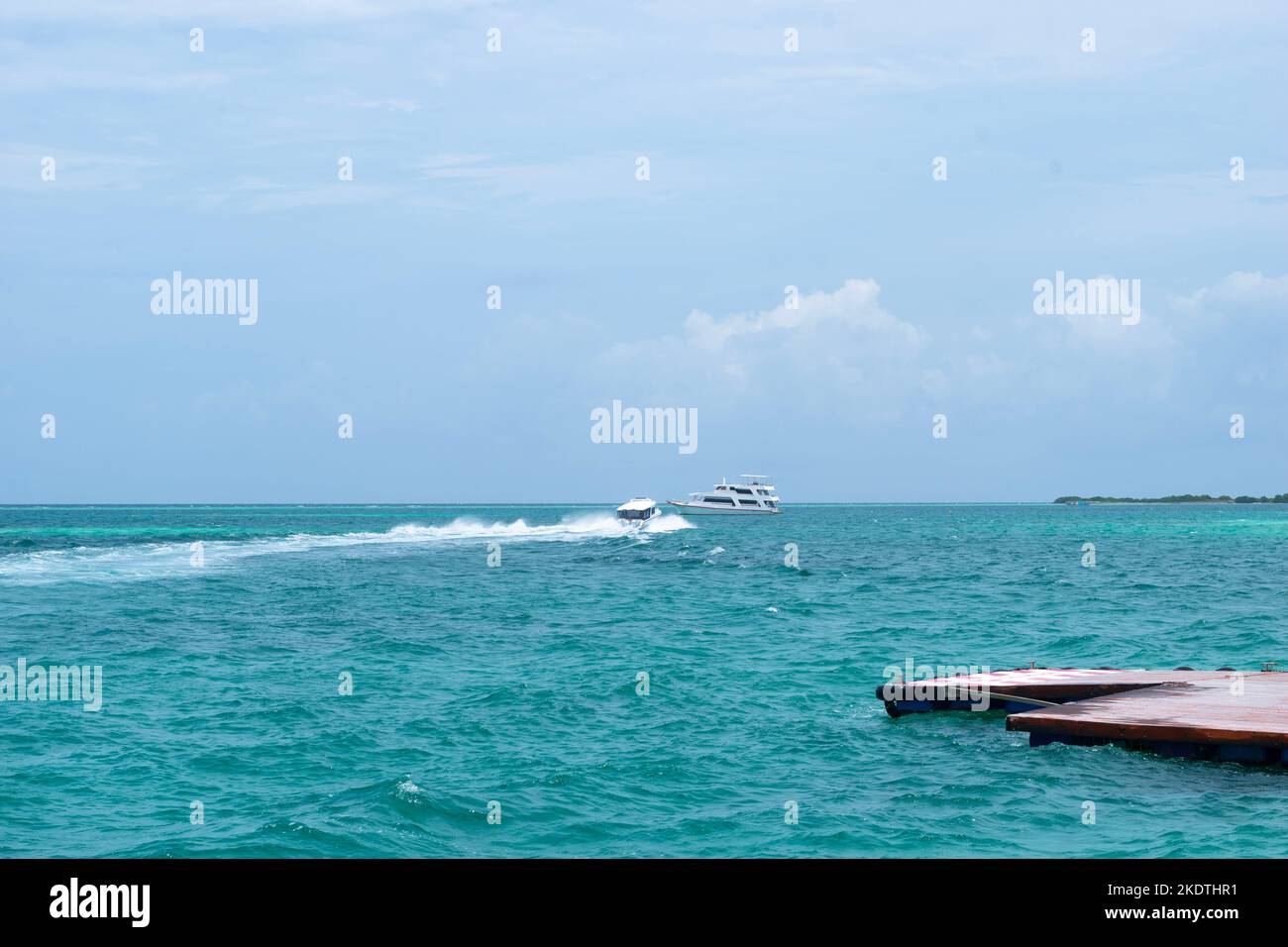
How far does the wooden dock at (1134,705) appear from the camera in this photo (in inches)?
751

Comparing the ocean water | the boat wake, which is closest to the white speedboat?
the boat wake

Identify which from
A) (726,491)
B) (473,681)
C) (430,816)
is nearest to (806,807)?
(430,816)

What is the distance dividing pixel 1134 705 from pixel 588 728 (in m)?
10.4

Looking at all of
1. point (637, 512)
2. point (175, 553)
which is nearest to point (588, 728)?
point (175, 553)

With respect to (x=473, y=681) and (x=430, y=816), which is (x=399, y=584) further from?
(x=430, y=816)

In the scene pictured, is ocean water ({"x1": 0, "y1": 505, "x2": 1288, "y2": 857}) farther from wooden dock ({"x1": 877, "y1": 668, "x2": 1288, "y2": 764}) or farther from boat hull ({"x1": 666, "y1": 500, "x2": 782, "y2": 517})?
boat hull ({"x1": 666, "y1": 500, "x2": 782, "y2": 517})

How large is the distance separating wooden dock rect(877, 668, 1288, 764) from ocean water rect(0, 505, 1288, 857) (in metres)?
0.37

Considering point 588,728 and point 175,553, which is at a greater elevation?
point 175,553

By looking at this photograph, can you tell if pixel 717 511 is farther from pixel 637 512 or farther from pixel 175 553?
pixel 175 553

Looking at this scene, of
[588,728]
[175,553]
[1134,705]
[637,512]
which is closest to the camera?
[1134,705]

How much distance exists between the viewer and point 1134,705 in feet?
71.3

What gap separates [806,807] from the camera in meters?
17.0

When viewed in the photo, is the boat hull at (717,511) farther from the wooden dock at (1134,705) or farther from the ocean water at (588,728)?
the wooden dock at (1134,705)

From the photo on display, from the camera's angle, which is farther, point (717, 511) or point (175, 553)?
point (717, 511)
